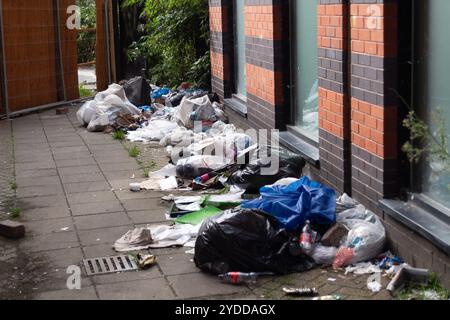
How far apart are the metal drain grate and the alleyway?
110mm

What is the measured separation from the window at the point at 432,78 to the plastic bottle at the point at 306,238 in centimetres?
92

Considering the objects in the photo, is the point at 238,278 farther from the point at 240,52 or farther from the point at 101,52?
the point at 101,52

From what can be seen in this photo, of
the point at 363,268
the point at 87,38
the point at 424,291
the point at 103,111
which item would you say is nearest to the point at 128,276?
the point at 363,268

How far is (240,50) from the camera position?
37.4ft

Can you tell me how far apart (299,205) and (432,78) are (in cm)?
148

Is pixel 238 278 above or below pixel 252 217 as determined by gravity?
below

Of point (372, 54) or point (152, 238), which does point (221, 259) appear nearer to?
point (152, 238)

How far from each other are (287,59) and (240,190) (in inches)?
74.7

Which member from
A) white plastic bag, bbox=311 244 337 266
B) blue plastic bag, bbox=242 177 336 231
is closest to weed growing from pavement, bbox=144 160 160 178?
blue plastic bag, bbox=242 177 336 231

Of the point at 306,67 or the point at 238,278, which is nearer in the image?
the point at 238,278

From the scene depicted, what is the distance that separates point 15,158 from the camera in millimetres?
10375

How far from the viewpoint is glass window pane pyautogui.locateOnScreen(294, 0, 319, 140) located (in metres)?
7.90

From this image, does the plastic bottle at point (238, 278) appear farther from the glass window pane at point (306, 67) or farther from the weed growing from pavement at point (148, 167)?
the weed growing from pavement at point (148, 167)
